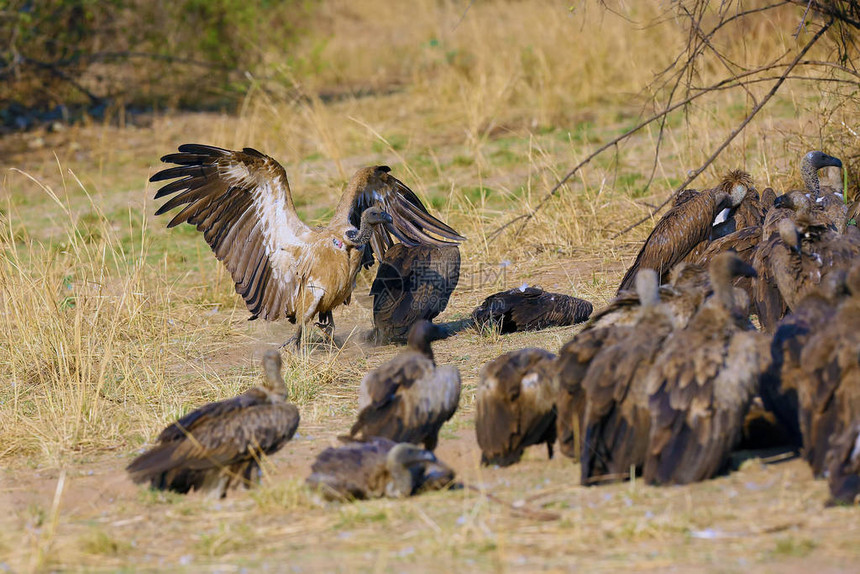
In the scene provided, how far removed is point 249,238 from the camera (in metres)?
7.99

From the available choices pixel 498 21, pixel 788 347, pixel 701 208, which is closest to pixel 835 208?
pixel 701 208

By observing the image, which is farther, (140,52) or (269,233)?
(140,52)

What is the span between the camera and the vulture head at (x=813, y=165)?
26.7 ft

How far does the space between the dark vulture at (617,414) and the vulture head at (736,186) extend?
3968 millimetres

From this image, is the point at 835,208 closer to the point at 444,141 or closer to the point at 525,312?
the point at 525,312

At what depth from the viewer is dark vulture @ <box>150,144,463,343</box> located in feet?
25.3

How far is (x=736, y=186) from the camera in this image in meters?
8.34

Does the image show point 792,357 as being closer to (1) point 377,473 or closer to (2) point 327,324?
(1) point 377,473

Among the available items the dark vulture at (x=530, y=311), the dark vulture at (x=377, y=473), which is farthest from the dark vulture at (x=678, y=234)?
the dark vulture at (x=377, y=473)

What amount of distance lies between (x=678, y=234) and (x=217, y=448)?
14.3 ft

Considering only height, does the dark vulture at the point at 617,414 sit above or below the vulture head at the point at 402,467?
above

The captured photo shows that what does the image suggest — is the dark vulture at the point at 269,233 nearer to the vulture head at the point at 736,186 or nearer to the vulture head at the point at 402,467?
the vulture head at the point at 736,186

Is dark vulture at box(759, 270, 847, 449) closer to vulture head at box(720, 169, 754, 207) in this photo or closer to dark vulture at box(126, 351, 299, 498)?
dark vulture at box(126, 351, 299, 498)

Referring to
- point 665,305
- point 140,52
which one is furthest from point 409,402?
point 140,52
